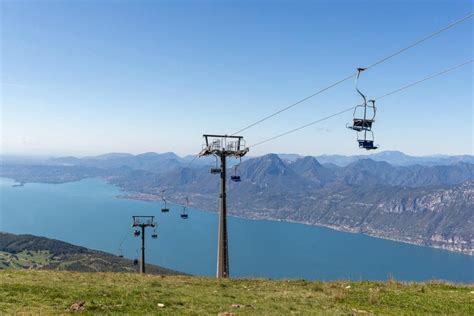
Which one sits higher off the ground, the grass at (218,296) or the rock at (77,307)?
the rock at (77,307)

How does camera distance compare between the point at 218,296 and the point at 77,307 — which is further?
the point at 218,296

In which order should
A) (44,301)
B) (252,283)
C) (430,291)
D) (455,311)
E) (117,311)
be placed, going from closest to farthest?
(117,311)
(44,301)
(455,311)
(430,291)
(252,283)

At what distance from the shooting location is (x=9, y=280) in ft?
54.0

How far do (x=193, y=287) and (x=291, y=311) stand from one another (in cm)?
567

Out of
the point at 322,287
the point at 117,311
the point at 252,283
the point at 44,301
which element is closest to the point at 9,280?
the point at 44,301

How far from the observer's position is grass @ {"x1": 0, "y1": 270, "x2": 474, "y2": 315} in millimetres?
12891

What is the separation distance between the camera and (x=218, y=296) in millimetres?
15797

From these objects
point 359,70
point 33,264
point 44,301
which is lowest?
point 33,264

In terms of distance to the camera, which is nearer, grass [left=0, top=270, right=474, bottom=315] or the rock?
the rock

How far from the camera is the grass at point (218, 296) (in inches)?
508

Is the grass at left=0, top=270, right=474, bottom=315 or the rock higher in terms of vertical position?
the rock

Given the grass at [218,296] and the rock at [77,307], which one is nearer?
the rock at [77,307]

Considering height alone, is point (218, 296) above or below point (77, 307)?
below

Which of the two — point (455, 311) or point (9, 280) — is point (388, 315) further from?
point (9, 280)
